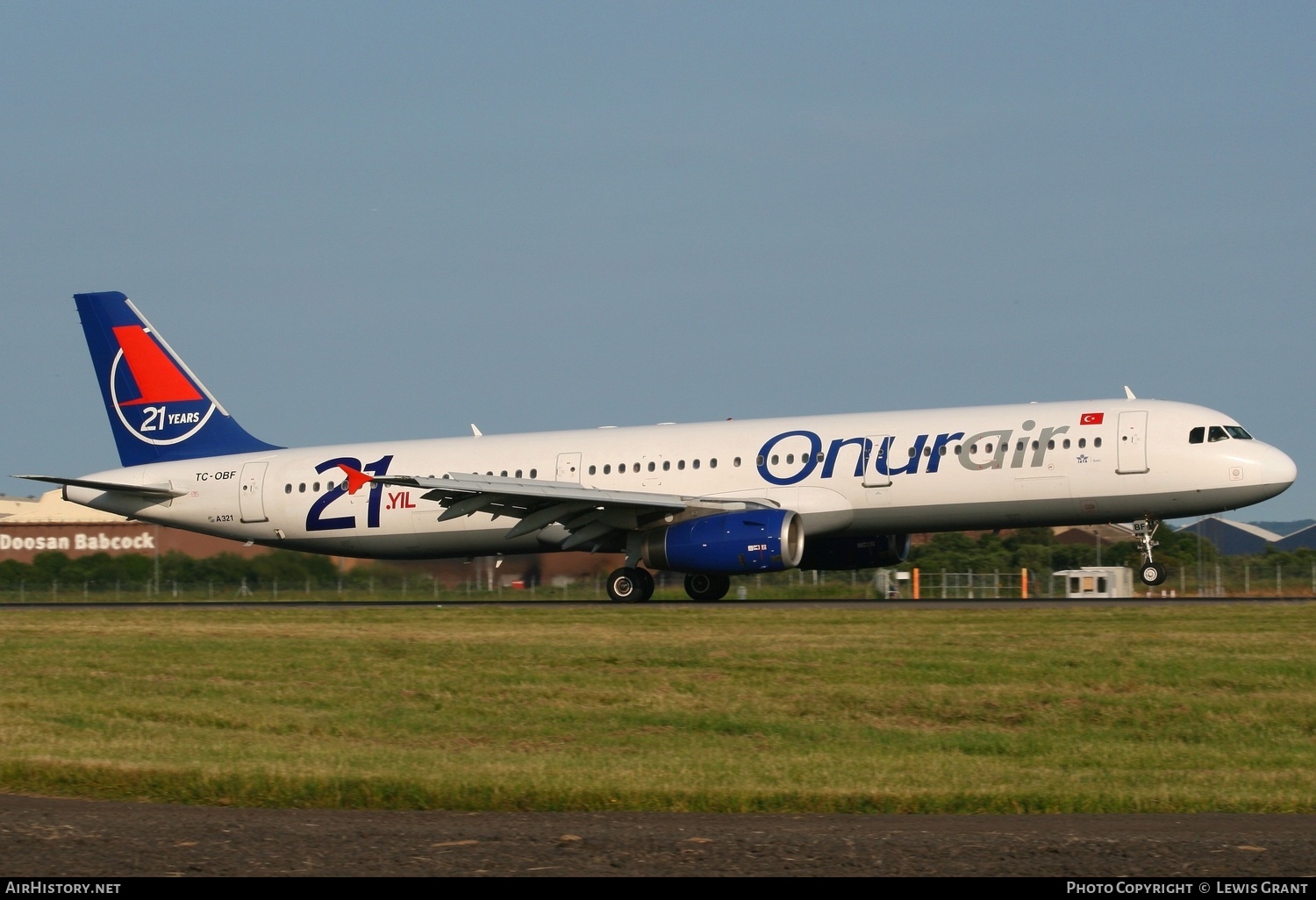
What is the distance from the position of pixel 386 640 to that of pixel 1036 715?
1116 centimetres

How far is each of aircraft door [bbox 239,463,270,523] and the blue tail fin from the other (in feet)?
4.07

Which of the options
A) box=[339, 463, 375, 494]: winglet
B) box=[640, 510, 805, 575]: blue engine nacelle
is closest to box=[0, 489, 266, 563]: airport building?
box=[339, 463, 375, 494]: winglet

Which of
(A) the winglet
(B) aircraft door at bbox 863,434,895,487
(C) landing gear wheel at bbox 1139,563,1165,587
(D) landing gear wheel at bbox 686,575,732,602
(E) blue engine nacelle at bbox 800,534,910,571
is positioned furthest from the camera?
(E) blue engine nacelle at bbox 800,534,910,571

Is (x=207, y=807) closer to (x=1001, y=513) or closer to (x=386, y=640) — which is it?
(x=386, y=640)

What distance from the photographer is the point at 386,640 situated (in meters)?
24.9

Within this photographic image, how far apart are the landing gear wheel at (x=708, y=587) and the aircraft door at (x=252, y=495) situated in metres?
10.7

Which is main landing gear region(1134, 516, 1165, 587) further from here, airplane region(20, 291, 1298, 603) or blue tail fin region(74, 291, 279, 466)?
blue tail fin region(74, 291, 279, 466)

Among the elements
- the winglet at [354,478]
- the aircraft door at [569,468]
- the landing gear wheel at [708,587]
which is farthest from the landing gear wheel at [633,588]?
the winglet at [354,478]

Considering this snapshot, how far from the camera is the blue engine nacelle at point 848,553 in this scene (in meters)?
35.8

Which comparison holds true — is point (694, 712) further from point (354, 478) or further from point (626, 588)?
point (354, 478)

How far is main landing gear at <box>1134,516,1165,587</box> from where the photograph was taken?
31000 millimetres

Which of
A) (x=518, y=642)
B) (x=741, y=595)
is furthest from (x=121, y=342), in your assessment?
(x=518, y=642)

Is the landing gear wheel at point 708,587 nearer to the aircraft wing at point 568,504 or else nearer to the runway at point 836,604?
the runway at point 836,604

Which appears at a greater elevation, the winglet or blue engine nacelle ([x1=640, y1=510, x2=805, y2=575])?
the winglet
